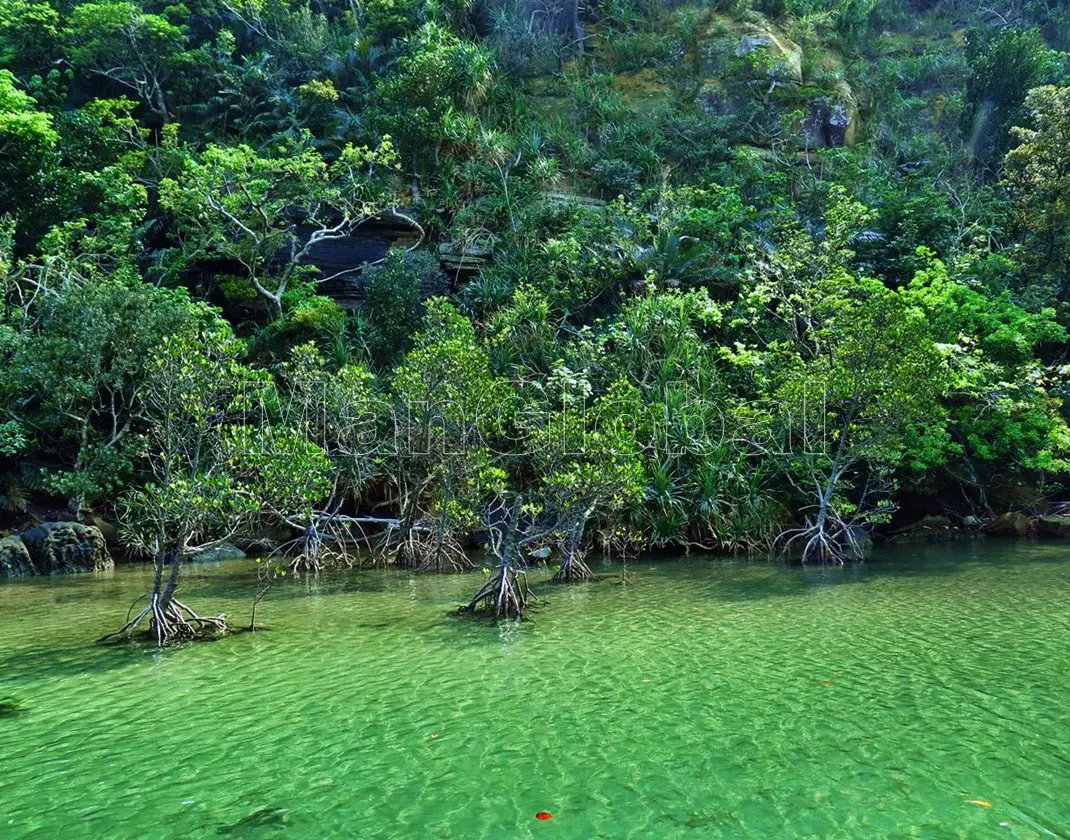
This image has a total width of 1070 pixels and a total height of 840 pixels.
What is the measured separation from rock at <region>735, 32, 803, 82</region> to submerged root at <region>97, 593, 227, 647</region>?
98.1ft

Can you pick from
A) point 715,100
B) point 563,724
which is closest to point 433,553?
point 563,724

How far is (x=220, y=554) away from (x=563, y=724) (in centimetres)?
1489

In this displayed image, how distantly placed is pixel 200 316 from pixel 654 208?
13.8 meters

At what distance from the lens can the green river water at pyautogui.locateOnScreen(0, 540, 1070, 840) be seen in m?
4.38

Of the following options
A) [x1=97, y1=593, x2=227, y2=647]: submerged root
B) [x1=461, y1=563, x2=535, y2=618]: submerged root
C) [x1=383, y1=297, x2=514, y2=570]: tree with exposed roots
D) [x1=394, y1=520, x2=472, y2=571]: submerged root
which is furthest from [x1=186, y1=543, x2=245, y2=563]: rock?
[x1=461, y1=563, x2=535, y2=618]: submerged root

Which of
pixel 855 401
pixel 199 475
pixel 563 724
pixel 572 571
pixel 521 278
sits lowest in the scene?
pixel 563 724

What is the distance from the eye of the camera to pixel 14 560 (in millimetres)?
16203

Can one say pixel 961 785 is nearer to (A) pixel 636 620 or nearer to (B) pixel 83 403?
(A) pixel 636 620

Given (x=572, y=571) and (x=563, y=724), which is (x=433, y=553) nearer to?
(x=572, y=571)

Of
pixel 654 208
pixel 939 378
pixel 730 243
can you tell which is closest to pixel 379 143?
pixel 654 208

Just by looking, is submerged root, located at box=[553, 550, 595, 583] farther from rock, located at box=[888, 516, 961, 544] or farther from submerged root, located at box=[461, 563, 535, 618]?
rock, located at box=[888, 516, 961, 544]

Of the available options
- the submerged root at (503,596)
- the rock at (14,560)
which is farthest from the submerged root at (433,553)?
the rock at (14,560)

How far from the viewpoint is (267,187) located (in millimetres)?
22625

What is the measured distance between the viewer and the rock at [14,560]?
16.1m
